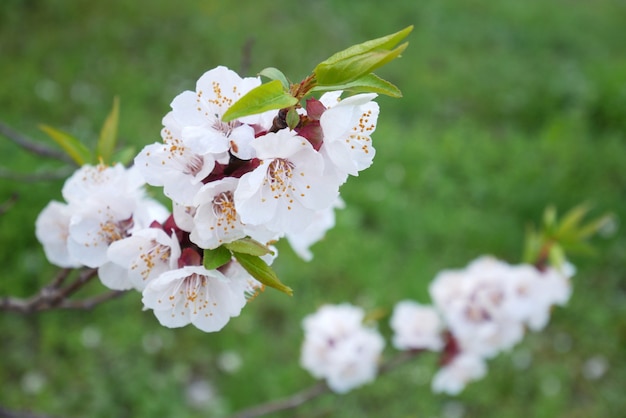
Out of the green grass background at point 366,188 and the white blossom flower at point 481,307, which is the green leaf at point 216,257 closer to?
the green grass background at point 366,188

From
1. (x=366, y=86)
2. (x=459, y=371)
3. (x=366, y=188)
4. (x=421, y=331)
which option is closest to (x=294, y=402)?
(x=421, y=331)

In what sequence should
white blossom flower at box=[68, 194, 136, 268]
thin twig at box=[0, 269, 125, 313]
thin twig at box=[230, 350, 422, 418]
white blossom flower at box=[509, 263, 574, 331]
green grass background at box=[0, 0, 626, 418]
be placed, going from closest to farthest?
white blossom flower at box=[68, 194, 136, 268], thin twig at box=[0, 269, 125, 313], thin twig at box=[230, 350, 422, 418], white blossom flower at box=[509, 263, 574, 331], green grass background at box=[0, 0, 626, 418]

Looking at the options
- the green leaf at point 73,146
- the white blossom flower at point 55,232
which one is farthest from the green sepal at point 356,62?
the green leaf at point 73,146

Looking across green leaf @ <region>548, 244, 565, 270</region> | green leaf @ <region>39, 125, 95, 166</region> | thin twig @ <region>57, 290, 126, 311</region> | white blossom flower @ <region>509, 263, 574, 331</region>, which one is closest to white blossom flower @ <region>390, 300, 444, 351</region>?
white blossom flower @ <region>509, 263, 574, 331</region>

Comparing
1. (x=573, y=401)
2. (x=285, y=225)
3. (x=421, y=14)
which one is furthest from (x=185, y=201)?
(x=421, y=14)

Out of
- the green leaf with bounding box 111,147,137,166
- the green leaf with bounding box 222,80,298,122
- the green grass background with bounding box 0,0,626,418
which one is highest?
the green grass background with bounding box 0,0,626,418

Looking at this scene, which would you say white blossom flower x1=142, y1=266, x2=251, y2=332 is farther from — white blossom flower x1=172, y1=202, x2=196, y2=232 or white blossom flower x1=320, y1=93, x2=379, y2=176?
white blossom flower x1=320, y1=93, x2=379, y2=176

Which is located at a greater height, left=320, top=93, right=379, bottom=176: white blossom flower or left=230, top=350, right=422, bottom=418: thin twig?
left=230, top=350, right=422, bottom=418: thin twig
